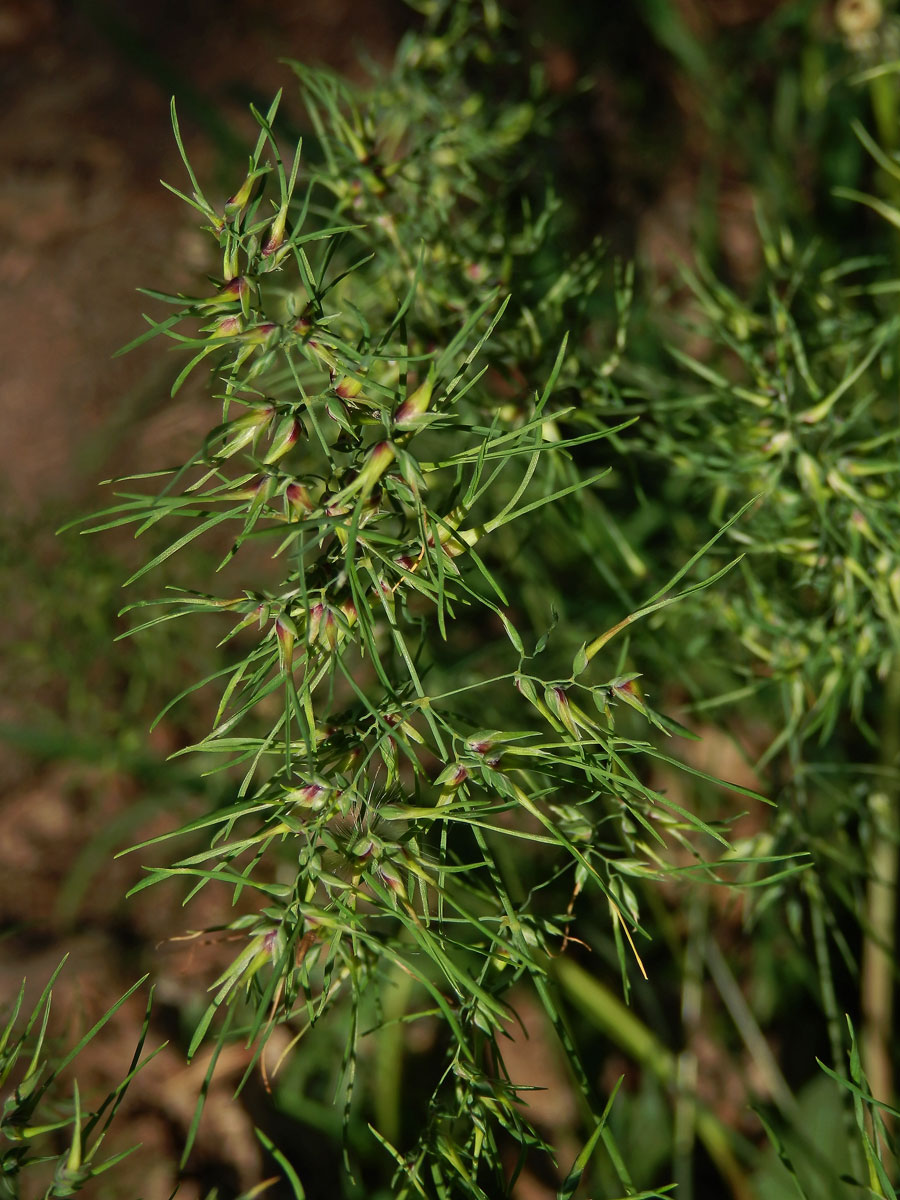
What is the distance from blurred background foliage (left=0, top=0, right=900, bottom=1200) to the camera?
699mm

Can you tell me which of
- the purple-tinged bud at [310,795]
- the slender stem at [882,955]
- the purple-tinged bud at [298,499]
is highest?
the purple-tinged bud at [298,499]

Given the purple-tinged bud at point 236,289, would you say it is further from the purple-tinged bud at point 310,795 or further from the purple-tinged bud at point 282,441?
the purple-tinged bud at point 310,795

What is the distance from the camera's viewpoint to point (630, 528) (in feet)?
3.28

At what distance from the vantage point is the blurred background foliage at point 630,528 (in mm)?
699

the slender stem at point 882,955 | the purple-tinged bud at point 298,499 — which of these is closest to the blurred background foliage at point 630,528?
the slender stem at point 882,955

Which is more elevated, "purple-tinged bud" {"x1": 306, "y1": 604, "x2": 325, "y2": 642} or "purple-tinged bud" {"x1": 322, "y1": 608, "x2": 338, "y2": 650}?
"purple-tinged bud" {"x1": 306, "y1": 604, "x2": 325, "y2": 642}

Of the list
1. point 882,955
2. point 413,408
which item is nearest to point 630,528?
point 882,955

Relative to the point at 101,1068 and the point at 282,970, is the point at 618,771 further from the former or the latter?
the point at 101,1068

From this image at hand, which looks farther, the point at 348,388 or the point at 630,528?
the point at 630,528

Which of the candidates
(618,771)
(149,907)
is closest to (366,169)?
(618,771)

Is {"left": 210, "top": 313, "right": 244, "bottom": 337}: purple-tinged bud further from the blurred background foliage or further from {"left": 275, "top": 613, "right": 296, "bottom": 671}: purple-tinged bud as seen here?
the blurred background foliage

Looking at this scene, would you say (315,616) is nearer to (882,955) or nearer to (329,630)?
(329,630)

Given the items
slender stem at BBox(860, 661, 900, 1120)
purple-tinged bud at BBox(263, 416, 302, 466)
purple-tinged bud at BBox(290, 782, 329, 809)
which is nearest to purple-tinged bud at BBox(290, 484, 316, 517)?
purple-tinged bud at BBox(263, 416, 302, 466)

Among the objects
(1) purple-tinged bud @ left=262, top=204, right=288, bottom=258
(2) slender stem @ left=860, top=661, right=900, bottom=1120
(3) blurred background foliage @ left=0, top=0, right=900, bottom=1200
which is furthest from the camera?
(2) slender stem @ left=860, top=661, right=900, bottom=1120
